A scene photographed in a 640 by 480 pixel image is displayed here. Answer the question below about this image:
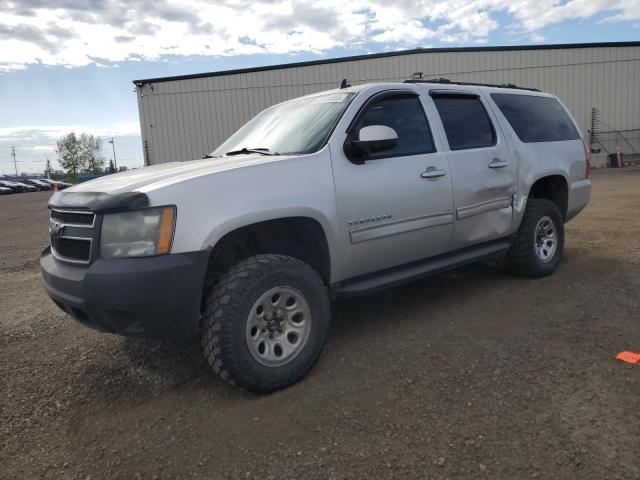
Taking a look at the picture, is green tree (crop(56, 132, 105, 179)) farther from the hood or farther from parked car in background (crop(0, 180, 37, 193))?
the hood

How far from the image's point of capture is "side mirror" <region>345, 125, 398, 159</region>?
134 inches

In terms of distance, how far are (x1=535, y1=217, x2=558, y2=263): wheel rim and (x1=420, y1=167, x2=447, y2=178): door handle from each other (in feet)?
5.69

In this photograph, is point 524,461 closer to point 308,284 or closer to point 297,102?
point 308,284

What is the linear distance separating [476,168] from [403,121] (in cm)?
83

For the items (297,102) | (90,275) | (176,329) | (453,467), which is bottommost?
(453,467)

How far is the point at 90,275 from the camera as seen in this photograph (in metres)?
2.71

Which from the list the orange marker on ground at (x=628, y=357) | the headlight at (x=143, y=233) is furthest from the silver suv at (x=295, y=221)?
the orange marker on ground at (x=628, y=357)

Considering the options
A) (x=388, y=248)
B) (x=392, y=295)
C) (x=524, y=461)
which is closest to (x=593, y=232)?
(x=392, y=295)

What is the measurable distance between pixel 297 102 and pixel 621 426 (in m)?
3.27

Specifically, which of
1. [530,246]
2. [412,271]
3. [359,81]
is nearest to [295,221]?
[412,271]

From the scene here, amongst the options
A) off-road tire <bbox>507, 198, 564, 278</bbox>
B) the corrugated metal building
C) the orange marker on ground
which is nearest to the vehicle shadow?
off-road tire <bbox>507, 198, 564, 278</bbox>

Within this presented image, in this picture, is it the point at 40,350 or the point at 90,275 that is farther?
the point at 40,350

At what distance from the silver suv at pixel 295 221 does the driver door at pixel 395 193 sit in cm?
1

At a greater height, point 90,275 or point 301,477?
point 90,275
